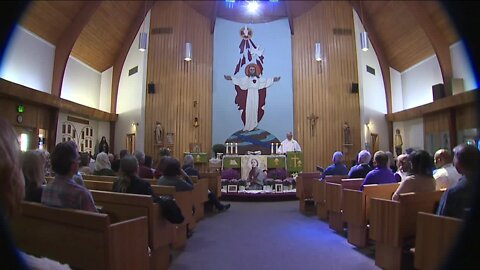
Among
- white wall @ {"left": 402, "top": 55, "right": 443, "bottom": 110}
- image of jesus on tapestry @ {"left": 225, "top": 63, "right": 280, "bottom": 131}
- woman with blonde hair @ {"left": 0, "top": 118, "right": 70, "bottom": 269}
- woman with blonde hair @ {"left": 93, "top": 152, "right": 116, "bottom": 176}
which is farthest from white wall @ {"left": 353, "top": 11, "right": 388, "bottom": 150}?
woman with blonde hair @ {"left": 0, "top": 118, "right": 70, "bottom": 269}

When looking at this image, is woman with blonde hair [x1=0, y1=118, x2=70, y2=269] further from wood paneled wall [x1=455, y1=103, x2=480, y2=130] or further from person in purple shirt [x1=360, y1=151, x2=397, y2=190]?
wood paneled wall [x1=455, y1=103, x2=480, y2=130]

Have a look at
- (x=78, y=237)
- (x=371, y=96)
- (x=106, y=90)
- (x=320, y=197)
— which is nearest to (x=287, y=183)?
(x=320, y=197)

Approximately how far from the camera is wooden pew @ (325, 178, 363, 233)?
3.96 meters

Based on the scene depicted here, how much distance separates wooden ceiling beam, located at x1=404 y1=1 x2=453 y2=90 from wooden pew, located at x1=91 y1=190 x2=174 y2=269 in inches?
361

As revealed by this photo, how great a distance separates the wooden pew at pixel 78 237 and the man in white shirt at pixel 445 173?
9.46 feet

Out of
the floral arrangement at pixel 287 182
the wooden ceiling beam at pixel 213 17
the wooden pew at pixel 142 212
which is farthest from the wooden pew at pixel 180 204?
the wooden ceiling beam at pixel 213 17

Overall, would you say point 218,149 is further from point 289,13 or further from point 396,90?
point 396,90

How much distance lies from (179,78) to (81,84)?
3.33m

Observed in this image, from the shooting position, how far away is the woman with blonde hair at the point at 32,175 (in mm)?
2084

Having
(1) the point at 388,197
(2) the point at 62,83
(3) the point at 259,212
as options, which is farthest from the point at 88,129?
(1) the point at 388,197

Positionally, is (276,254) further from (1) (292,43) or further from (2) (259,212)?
(1) (292,43)

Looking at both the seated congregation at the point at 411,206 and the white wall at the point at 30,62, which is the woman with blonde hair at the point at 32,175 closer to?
the seated congregation at the point at 411,206

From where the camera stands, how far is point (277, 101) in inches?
428

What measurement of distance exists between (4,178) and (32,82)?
904 centimetres
